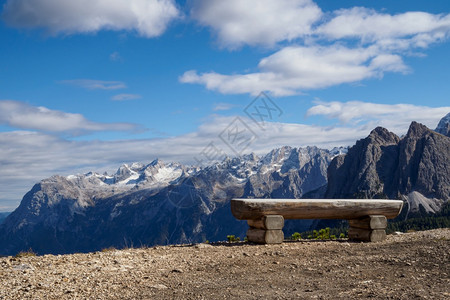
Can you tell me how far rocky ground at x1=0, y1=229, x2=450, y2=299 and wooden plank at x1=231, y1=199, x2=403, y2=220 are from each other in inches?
62.7

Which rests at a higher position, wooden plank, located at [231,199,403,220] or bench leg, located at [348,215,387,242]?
wooden plank, located at [231,199,403,220]

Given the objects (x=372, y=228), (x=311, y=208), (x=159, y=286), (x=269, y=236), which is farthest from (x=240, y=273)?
(x=372, y=228)

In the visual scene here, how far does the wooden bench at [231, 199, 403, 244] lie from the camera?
1543 cm

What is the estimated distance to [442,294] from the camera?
806cm

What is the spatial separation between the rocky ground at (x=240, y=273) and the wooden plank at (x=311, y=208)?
1.59 meters

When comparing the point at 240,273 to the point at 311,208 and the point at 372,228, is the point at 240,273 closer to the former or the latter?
the point at 311,208

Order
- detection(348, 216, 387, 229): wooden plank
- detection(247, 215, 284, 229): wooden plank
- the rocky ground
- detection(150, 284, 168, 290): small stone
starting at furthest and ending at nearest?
detection(348, 216, 387, 229): wooden plank, detection(247, 215, 284, 229): wooden plank, detection(150, 284, 168, 290): small stone, the rocky ground

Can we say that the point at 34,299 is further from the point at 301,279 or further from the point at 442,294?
the point at 442,294

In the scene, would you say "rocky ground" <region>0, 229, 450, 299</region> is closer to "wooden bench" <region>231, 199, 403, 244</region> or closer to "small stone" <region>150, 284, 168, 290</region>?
"small stone" <region>150, 284, 168, 290</region>

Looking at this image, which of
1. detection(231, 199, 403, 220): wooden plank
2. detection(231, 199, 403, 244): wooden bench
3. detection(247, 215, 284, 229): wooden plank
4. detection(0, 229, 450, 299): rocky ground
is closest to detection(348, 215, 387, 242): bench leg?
detection(231, 199, 403, 244): wooden bench

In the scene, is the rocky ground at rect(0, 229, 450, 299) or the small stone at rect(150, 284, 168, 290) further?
the small stone at rect(150, 284, 168, 290)

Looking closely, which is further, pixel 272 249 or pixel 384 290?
pixel 272 249

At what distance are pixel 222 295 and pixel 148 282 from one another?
7.31 ft

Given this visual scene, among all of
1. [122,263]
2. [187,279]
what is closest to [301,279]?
[187,279]
